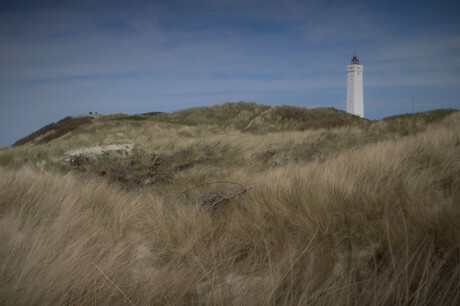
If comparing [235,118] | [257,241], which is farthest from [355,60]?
[257,241]

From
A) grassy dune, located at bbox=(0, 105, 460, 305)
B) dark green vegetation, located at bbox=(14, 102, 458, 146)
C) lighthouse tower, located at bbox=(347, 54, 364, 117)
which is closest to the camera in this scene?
grassy dune, located at bbox=(0, 105, 460, 305)

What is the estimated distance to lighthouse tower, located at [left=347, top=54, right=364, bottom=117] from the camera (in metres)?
57.2

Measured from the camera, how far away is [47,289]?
172 cm

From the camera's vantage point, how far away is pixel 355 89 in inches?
2251

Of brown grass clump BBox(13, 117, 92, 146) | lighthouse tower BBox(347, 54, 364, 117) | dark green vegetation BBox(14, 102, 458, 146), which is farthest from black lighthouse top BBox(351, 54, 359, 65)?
brown grass clump BBox(13, 117, 92, 146)

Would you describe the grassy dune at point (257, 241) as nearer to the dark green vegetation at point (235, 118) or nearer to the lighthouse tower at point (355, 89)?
the dark green vegetation at point (235, 118)

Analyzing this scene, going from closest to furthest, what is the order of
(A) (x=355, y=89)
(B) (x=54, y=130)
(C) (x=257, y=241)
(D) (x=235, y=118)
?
(C) (x=257, y=241) → (B) (x=54, y=130) → (D) (x=235, y=118) → (A) (x=355, y=89)

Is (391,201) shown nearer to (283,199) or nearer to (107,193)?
(283,199)

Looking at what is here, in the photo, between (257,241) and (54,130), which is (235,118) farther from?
(257,241)

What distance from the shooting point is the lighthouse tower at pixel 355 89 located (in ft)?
188

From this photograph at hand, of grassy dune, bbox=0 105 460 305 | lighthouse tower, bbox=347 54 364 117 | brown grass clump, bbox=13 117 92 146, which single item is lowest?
grassy dune, bbox=0 105 460 305

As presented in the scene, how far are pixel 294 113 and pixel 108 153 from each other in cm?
1949

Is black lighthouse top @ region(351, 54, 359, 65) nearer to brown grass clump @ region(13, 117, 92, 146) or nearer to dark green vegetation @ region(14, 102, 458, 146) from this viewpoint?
dark green vegetation @ region(14, 102, 458, 146)

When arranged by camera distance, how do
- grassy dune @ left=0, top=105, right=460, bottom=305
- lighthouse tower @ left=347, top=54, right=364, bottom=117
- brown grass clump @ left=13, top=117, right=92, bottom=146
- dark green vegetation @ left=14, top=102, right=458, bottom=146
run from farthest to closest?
1. lighthouse tower @ left=347, top=54, right=364, bottom=117
2. dark green vegetation @ left=14, top=102, right=458, bottom=146
3. brown grass clump @ left=13, top=117, right=92, bottom=146
4. grassy dune @ left=0, top=105, right=460, bottom=305
